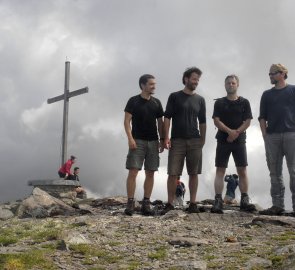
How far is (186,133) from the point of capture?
9016 mm

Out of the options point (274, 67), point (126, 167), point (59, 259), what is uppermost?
point (274, 67)

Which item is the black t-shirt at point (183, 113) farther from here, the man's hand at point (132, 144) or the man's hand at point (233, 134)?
Result: the man's hand at point (132, 144)

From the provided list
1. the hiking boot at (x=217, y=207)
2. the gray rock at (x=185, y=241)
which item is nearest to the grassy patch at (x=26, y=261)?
the gray rock at (x=185, y=241)

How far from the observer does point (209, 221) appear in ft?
27.9

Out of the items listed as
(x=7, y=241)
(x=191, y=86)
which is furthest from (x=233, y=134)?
(x=7, y=241)

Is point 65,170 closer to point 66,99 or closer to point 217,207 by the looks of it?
point 66,99

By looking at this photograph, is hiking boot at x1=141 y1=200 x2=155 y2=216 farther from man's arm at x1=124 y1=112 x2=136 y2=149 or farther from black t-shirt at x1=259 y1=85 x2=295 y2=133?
black t-shirt at x1=259 y1=85 x2=295 y2=133

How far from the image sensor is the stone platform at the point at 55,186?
651 inches

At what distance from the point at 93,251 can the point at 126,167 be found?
270 cm

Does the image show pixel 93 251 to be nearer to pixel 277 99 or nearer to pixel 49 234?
pixel 49 234

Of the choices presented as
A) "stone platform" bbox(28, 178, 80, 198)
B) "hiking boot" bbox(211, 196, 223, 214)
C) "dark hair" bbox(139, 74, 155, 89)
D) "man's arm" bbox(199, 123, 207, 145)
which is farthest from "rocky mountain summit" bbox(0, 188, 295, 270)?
"stone platform" bbox(28, 178, 80, 198)

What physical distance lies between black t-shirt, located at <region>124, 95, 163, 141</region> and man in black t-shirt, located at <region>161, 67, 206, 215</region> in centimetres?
25

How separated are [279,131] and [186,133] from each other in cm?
178

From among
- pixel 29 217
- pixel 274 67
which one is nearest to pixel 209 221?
pixel 274 67
